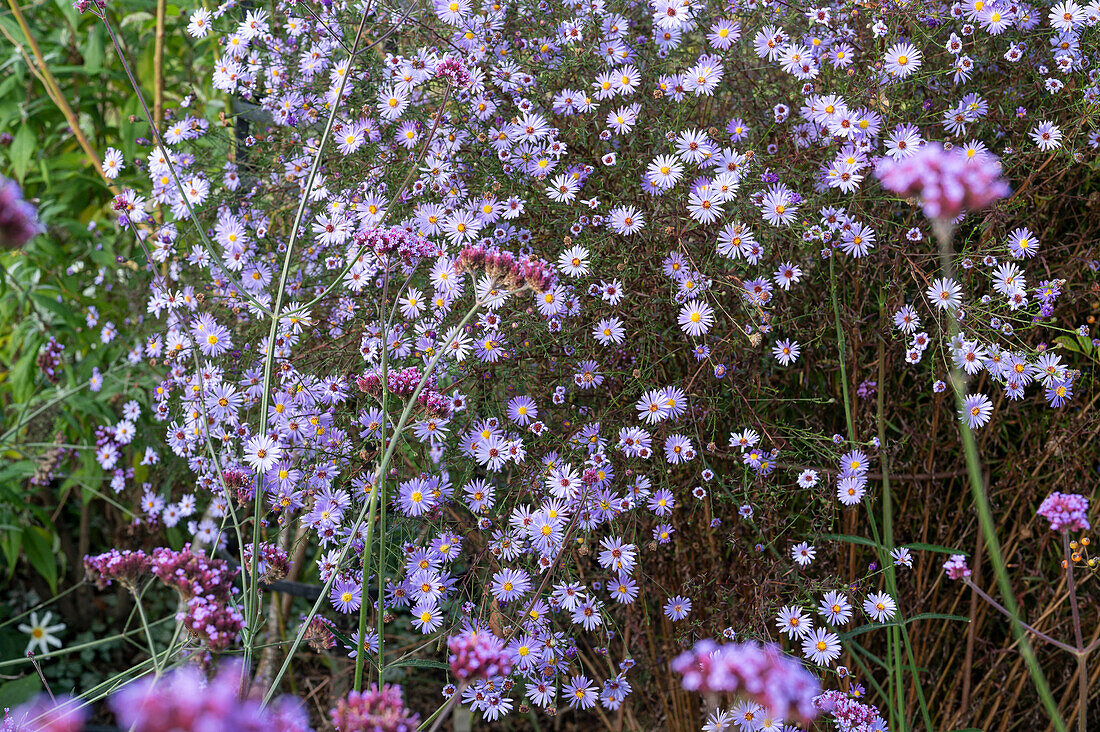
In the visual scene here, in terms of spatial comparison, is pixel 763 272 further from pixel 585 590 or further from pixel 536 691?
pixel 536 691

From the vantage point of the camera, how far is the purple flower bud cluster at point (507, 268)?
986 mm

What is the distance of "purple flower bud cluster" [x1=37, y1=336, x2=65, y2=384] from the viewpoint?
2170mm

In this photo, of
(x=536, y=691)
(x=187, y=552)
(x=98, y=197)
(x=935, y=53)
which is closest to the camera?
(x=187, y=552)

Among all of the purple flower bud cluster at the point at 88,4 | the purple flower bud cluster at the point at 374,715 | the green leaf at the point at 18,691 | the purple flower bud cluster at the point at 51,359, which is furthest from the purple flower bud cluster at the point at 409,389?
the green leaf at the point at 18,691

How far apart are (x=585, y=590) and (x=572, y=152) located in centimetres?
77

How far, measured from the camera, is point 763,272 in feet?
5.30

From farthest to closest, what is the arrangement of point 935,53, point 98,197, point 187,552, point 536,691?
point 98,197 < point 935,53 < point 536,691 < point 187,552

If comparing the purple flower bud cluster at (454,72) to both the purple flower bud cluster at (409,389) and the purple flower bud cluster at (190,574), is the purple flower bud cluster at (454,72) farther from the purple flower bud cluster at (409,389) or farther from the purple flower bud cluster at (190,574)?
the purple flower bud cluster at (190,574)

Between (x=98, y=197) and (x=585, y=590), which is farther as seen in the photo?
(x=98, y=197)

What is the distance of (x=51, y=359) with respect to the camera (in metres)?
2.19

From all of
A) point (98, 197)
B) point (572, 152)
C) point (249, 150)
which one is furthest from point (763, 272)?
point (98, 197)

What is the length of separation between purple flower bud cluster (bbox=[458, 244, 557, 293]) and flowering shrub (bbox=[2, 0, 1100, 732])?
0.32 metres

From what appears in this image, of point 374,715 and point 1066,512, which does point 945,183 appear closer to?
point 1066,512

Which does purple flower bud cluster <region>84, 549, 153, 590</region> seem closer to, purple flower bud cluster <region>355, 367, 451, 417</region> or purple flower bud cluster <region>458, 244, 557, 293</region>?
purple flower bud cluster <region>355, 367, 451, 417</region>
